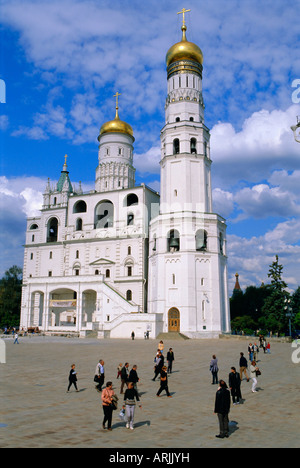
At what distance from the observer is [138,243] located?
5019 cm

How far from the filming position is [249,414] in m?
11.5

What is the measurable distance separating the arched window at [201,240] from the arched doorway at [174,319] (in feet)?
23.2

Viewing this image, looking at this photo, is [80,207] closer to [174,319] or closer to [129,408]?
[174,319]

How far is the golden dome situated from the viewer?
48.3m

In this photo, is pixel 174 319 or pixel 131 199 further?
pixel 131 199

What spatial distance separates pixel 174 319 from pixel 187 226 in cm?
1007

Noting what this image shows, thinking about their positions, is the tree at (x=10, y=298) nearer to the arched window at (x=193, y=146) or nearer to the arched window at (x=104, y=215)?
the arched window at (x=104, y=215)

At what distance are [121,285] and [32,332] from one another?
1219cm

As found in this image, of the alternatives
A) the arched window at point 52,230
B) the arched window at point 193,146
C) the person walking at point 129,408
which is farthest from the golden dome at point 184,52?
the person walking at point 129,408

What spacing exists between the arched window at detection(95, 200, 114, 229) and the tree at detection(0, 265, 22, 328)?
22105 millimetres

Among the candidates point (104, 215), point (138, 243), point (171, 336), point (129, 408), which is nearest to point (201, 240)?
point (138, 243)
